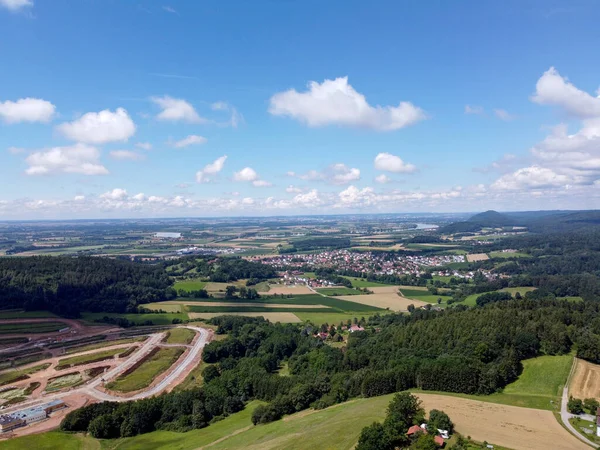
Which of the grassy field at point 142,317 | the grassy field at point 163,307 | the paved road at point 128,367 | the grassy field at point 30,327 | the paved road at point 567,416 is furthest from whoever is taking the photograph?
the grassy field at point 163,307

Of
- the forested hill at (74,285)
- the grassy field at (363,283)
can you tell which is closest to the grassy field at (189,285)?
the forested hill at (74,285)

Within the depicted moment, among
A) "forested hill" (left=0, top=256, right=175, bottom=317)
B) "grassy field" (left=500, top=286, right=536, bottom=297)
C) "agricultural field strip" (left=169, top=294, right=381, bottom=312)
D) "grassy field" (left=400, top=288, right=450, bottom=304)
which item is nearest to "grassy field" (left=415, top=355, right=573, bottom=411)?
"agricultural field strip" (left=169, top=294, right=381, bottom=312)

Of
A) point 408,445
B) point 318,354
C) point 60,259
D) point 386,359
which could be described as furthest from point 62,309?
point 408,445

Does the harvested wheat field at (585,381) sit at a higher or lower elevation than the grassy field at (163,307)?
higher

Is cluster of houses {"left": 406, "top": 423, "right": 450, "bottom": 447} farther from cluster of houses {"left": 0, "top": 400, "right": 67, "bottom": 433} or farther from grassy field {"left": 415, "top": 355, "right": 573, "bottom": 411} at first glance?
cluster of houses {"left": 0, "top": 400, "right": 67, "bottom": 433}

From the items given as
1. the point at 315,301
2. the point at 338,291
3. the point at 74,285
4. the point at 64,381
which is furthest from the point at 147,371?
the point at 338,291

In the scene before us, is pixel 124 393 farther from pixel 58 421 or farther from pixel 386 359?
pixel 386 359

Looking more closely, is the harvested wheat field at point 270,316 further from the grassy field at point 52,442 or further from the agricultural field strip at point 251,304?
the grassy field at point 52,442
